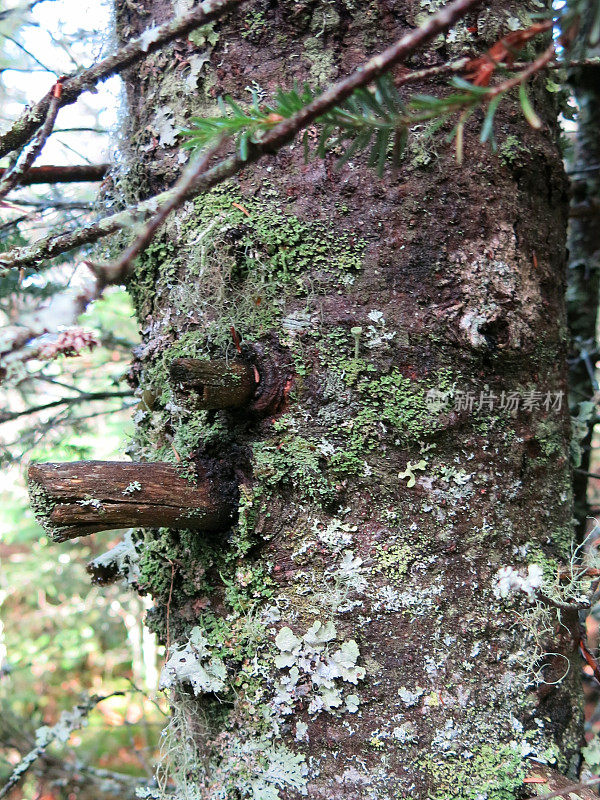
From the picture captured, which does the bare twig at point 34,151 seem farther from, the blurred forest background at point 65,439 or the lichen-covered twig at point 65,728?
the lichen-covered twig at point 65,728

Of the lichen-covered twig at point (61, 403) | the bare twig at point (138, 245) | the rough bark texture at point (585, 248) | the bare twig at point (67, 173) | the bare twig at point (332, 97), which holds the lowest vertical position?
the lichen-covered twig at point (61, 403)

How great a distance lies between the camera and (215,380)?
41.3 inches

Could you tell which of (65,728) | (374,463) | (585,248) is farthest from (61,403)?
(585,248)

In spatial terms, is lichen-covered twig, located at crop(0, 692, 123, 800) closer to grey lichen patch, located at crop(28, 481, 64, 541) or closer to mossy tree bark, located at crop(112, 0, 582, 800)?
mossy tree bark, located at crop(112, 0, 582, 800)

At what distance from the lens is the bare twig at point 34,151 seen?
966 mm

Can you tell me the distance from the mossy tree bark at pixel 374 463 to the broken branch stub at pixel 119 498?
7cm

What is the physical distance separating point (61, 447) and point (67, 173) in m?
1.11

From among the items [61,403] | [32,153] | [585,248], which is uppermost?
[32,153]

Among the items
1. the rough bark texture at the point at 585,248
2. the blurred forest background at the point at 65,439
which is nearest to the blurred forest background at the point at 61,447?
the blurred forest background at the point at 65,439

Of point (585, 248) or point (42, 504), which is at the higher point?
point (42, 504)

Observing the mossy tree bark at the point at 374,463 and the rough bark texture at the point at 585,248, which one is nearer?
the mossy tree bark at the point at 374,463

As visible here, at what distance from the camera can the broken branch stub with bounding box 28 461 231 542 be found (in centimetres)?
98

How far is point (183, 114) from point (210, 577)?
97cm

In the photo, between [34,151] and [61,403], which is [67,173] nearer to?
[34,151]
